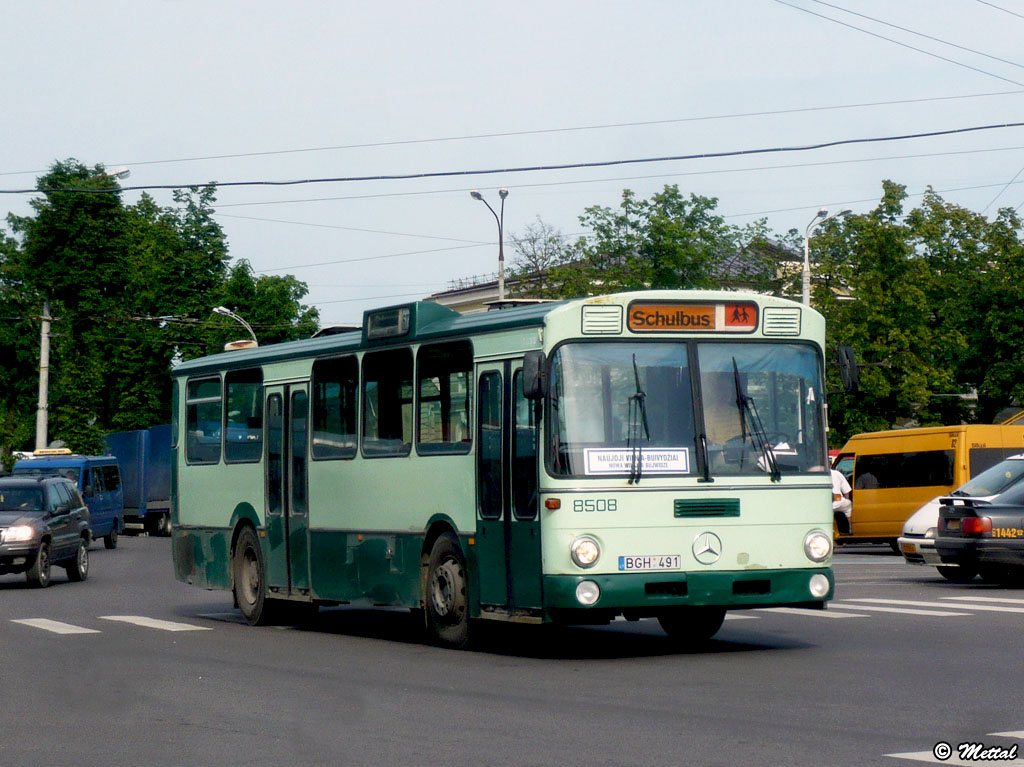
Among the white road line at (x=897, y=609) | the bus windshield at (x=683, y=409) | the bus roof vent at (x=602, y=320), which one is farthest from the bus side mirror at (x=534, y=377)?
the white road line at (x=897, y=609)

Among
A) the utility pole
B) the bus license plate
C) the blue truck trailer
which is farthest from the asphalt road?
the utility pole

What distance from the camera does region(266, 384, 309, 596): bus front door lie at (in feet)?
56.1

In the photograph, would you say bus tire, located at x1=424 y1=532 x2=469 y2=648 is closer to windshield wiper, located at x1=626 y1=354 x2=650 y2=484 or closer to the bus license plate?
the bus license plate

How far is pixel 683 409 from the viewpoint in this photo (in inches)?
526

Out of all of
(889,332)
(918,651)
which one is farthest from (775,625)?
(889,332)

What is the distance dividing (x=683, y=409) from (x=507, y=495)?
1.50m

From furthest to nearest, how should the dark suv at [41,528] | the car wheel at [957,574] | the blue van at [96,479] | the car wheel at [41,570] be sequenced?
the blue van at [96,479], the car wheel at [41,570], the dark suv at [41,528], the car wheel at [957,574]

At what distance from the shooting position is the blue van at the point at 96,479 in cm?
4053

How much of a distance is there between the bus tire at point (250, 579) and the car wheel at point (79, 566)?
937 centimetres

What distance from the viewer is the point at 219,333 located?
64500mm

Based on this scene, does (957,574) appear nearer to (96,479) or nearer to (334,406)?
(334,406)

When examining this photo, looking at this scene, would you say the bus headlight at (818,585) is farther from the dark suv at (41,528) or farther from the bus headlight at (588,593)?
the dark suv at (41,528)

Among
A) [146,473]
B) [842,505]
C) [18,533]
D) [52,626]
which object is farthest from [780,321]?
[146,473]

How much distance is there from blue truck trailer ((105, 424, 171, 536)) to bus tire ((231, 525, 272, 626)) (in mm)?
33044
